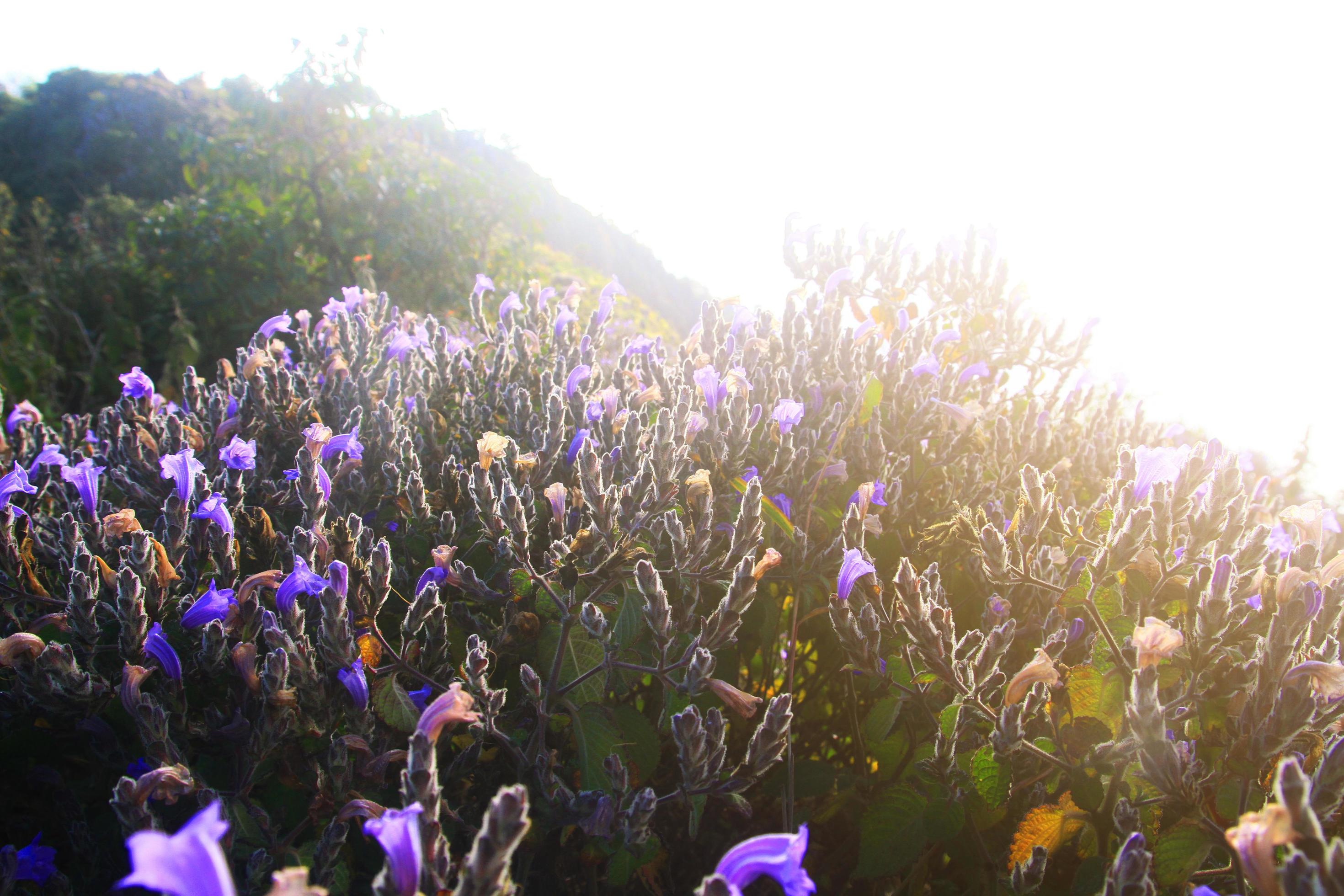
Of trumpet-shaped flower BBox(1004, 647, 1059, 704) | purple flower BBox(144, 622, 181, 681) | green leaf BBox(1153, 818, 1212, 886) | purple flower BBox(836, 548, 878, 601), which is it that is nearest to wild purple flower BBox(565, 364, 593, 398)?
purple flower BBox(836, 548, 878, 601)

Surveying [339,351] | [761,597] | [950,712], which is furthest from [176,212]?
[950,712]

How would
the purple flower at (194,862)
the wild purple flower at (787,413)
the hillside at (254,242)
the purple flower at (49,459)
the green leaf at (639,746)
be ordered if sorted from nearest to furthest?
the purple flower at (194,862) → the green leaf at (639,746) → the wild purple flower at (787,413) → the purple flower at (49,459) → the hillside at (254,242)

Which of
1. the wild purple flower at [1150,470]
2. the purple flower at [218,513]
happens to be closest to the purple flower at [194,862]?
the purple flower at [218,513]

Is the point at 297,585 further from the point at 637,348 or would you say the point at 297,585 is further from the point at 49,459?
the point at 637,348

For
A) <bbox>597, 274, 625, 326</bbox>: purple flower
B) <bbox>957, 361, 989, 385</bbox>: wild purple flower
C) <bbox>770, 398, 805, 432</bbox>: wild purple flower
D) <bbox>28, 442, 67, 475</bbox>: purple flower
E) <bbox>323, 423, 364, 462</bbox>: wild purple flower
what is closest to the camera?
<bbox>323, 423, 364, 462</bbox>: wild purple flower

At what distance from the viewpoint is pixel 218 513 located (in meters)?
1.59

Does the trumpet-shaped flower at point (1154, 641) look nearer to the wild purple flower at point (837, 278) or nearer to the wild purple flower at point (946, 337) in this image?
the wild purple flower at point (946, 337)

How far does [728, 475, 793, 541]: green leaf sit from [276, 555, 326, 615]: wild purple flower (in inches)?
37.4

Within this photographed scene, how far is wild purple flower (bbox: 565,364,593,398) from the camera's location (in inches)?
93.1

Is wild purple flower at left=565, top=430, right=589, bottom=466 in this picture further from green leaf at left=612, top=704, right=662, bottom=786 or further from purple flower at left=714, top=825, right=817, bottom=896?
purple flower at left=714, top=825, right=817, bottom=896

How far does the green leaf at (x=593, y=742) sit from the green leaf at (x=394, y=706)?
1.04 ft

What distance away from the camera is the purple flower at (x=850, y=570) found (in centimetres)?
150

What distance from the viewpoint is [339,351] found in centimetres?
283

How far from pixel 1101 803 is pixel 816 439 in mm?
1115
